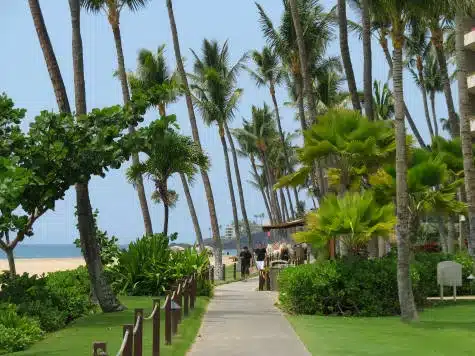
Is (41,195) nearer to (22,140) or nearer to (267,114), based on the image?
(22,140)

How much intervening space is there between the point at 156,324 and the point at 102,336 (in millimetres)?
3179

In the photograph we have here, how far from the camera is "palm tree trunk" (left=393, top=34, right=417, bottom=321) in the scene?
16594 mm

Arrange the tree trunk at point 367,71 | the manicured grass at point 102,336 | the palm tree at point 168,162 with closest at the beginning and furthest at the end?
1. the manicured grass at point 102,336
2. the tree trunk at point 367,71
3. the palm tree at point 168,162

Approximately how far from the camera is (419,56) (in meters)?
48.6

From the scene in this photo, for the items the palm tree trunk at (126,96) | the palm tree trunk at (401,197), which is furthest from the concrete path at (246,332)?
the palm tree trunk at (126,96)

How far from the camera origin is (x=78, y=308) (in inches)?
714

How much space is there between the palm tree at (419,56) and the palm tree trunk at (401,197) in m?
26.8

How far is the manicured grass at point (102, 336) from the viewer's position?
1254 cm

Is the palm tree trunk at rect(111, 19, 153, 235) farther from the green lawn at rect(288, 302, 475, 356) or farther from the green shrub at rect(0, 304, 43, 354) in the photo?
the green shrub at rect(0, 304, 43, 354)

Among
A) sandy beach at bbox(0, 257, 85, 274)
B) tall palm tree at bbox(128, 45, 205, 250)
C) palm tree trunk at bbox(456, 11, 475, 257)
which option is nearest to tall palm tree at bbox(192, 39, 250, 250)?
tall palm tree at bbox(128, 45, 205, 250)

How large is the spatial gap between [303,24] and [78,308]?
1937 cm

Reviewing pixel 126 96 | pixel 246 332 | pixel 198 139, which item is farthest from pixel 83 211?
pixel 198 139

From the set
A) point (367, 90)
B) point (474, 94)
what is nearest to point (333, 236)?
point (367, 90)

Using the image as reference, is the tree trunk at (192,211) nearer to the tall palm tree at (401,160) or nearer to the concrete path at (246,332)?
the concrete path at (246,332)
